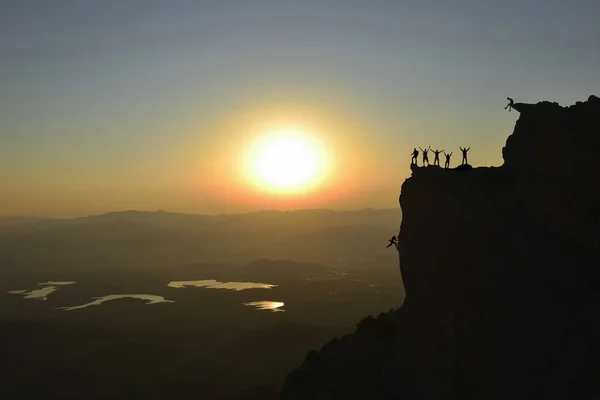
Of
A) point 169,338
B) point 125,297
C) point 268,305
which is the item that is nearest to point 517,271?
point 169,338

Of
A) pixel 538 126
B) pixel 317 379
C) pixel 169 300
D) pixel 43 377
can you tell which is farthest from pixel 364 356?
pixel 169 300

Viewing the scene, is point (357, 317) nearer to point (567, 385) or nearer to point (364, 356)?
point (364, 356)

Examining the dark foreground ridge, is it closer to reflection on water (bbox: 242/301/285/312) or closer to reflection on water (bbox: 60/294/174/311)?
reflection on water (bbox: 242/301/285/312)

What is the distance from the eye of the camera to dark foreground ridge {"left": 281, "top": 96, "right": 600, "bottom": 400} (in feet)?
76.2

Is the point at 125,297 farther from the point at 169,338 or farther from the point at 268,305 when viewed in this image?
the point at 169,338

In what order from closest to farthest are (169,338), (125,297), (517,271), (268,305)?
(517,271) → (169,338) → (268,305) → (125,297)

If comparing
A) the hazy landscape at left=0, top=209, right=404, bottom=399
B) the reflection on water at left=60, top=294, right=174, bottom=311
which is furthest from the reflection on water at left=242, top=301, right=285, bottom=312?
the reflection on water at left=60, top=294, right=174, bottom=311

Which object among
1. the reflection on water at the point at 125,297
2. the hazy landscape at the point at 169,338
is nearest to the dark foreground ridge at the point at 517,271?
the hazy landscape at the point at 169,338

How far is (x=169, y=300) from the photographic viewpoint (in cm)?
17162

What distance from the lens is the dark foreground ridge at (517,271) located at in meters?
23.2

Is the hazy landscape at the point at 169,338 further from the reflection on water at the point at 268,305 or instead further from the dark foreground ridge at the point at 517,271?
the dark foreground ridge at the point at 517,271

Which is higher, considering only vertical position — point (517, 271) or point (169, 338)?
point (517, 271)

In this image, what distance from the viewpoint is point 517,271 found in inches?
958

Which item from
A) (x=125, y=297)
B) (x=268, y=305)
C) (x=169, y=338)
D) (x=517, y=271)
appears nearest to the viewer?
(x=517, y=271)
